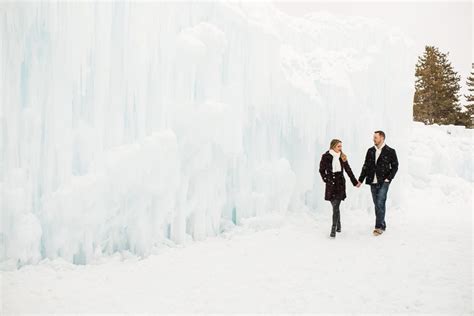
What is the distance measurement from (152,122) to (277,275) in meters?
3.32

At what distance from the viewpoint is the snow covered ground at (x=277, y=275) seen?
466cm

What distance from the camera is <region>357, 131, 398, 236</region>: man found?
7.36m

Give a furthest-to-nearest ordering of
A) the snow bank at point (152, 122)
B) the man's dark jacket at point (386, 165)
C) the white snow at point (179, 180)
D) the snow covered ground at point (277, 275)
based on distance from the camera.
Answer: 1. the man's dark jacket at point (386, 165)
2. the snow bank at point (152, 122)
3. the white snow at point (179, 180)
4. the snow covered ground at point (277, 275)

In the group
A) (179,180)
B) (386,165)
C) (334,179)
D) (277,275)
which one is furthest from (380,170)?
(179,180)

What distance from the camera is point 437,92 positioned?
105 ft

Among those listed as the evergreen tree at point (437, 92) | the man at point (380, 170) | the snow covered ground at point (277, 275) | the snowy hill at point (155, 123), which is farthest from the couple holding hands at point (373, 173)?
the evergreen tree at point (437, 92)

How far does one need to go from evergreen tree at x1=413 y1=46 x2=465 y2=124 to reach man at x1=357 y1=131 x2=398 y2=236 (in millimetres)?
28041

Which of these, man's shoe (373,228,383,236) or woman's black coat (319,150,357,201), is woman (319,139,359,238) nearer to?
woman's black coat (319,150,357,201)

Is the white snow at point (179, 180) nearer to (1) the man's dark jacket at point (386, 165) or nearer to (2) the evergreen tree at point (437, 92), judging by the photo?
(1) the man's dark jacket at point (386, 165)

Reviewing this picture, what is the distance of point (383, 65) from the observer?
34.0 ft

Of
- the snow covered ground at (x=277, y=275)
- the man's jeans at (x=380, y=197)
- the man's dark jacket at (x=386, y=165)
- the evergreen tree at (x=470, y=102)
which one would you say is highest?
the evergreen tree at (x=470, y=102)

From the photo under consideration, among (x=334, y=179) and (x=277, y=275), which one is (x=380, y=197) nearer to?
(x=334, y=179)

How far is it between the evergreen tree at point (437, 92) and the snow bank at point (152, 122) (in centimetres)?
2606

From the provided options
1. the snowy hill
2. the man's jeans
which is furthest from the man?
the snowy hill
